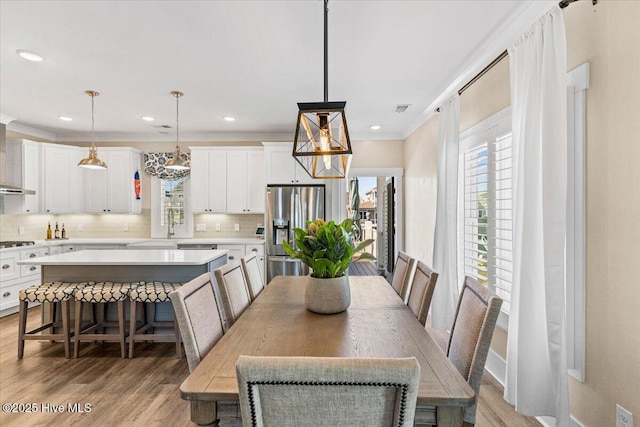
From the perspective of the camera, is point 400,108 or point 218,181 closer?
point 400,108

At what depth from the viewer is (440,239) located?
3379 millimetres

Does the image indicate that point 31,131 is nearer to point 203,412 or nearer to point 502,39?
point 203,412

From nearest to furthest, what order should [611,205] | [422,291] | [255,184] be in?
1. [611,205]
2. [422,291]
3. [255,184]

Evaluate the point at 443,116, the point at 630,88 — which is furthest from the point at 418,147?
the point at 630,88

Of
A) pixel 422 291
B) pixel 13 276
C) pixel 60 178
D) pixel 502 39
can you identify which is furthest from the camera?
pixel 60 178

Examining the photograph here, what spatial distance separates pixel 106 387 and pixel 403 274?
2.33 m

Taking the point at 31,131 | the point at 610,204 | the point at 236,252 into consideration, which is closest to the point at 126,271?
the point at 236,252

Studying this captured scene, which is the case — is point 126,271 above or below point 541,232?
below

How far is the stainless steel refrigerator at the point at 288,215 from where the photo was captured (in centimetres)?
486

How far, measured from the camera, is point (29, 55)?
2777 mm

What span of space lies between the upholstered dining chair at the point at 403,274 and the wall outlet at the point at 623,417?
120 centimetres

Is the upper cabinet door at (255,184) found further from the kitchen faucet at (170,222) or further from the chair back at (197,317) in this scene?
the chair back at (197,317)

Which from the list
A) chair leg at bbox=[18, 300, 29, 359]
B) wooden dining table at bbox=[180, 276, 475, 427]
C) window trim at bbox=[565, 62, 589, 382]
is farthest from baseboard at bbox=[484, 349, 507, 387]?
chair leg at bbox=[18, 300, 29, 359]

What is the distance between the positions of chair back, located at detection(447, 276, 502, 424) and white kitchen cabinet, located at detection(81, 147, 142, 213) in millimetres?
5241
